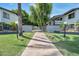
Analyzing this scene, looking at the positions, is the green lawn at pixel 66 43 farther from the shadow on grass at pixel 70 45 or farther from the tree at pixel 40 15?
the tree at pixel 40 15

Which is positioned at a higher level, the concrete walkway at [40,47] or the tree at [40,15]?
the tree at [40,15]

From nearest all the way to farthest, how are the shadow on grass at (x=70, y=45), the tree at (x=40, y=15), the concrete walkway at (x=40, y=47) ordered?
the concrete walkway at (x=40, y=47), the shadow on grass at (x=70, y=45), the tree at (x=40, y=15)

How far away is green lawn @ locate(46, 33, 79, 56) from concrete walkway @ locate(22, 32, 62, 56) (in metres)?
0.09

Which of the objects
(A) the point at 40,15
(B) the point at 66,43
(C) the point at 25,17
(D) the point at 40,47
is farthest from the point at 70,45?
(C) the point at 25,17

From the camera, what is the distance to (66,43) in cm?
401

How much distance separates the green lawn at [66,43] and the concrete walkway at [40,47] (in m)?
0.09

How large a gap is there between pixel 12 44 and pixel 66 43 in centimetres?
103

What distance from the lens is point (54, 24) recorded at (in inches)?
157

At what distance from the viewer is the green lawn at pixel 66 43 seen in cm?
382

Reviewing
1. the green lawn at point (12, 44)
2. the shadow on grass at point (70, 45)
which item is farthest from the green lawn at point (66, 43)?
the green lawn at point (12, 44)

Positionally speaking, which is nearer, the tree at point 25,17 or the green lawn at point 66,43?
the green lawn at point 66,43

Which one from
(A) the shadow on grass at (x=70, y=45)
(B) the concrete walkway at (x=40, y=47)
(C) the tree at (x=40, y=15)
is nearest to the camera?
(B) the concrete walkway at (x=40, y=47)

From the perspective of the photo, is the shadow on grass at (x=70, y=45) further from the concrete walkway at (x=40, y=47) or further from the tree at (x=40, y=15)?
the tree at (x=40, y=15)

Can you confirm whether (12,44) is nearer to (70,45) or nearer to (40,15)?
(40,15)
